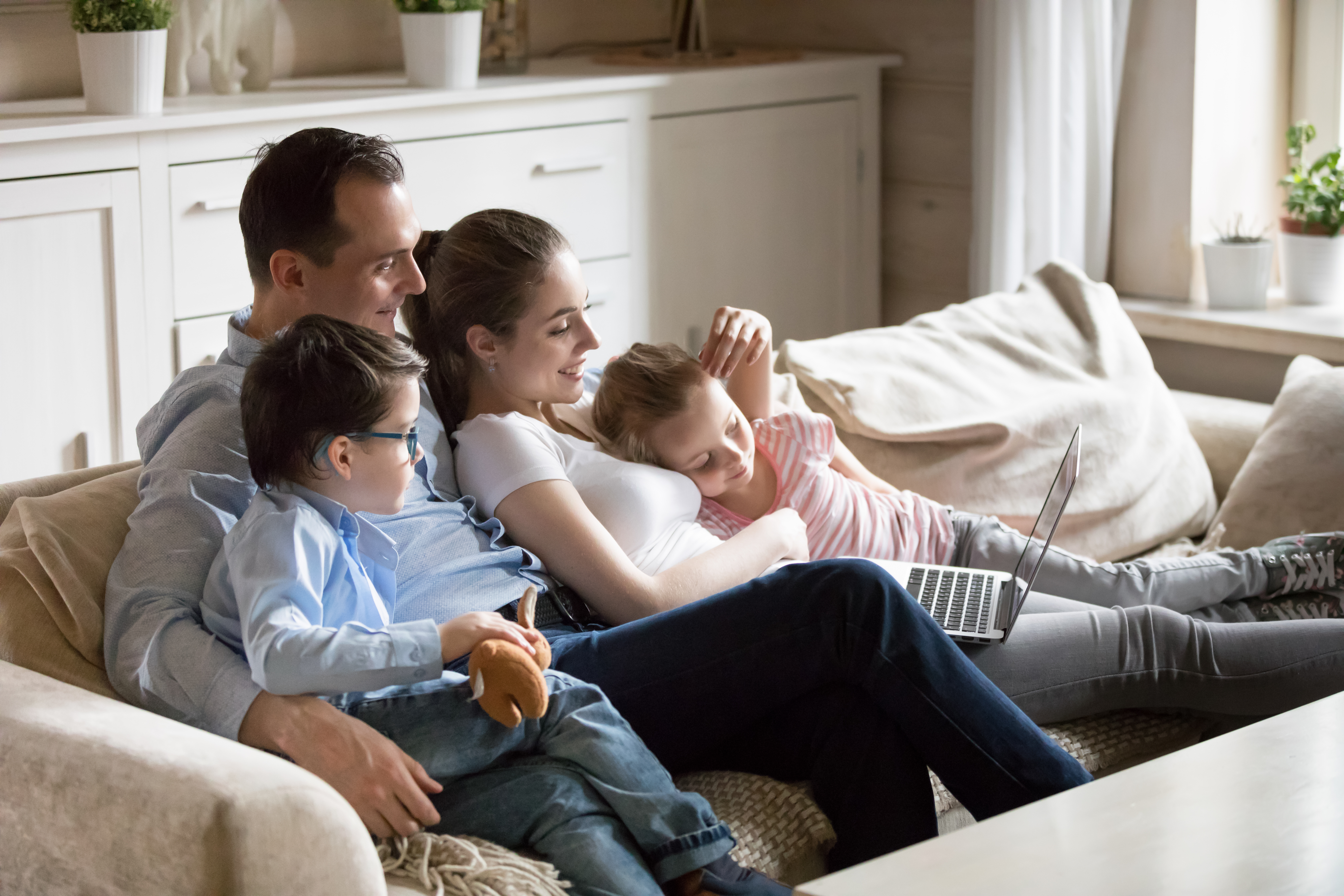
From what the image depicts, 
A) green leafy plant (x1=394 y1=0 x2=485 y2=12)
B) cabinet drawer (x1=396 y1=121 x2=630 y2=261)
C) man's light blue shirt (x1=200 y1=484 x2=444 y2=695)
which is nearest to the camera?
man's light blue shirt (x1=200 y1=484 x2=444 y2=695)

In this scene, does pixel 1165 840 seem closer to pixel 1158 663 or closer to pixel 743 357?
pixel 1158 663

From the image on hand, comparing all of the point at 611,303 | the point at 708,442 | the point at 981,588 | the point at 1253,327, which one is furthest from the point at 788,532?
the point at 1253,327

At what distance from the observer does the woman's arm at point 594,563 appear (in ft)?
5.52

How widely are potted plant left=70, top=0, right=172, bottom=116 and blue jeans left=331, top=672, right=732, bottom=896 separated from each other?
144 centimetres

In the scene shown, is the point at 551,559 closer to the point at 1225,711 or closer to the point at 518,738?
the point at 518,738

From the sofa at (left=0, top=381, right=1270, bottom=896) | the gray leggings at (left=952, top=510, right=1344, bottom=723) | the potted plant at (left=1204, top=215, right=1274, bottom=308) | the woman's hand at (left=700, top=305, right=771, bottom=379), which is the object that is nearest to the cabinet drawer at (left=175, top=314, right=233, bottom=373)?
the sofa at (left=0, top=381, right=1270, bottom=896)

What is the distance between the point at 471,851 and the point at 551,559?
0.43m

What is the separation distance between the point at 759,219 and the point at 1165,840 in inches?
94.9

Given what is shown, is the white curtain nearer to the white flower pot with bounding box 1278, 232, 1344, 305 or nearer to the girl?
the white flower pot with bounding box 1278, 232, 1344, 305

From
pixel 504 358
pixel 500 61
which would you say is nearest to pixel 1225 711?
pixel 504 358

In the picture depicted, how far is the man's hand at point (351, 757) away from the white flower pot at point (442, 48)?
1767 millimetres

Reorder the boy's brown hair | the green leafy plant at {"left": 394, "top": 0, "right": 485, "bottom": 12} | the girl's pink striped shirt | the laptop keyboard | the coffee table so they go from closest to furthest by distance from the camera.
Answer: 1. the coffee table
2. the laptop keyboard
3. the boy's brown hair
4. the girl's pink striped shirt
5. the green leafy plant at {"left": 394, "top": 0, "right": 485, "bottom": 12}

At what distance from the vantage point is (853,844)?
157 cm

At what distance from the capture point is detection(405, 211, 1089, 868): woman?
154 cm
